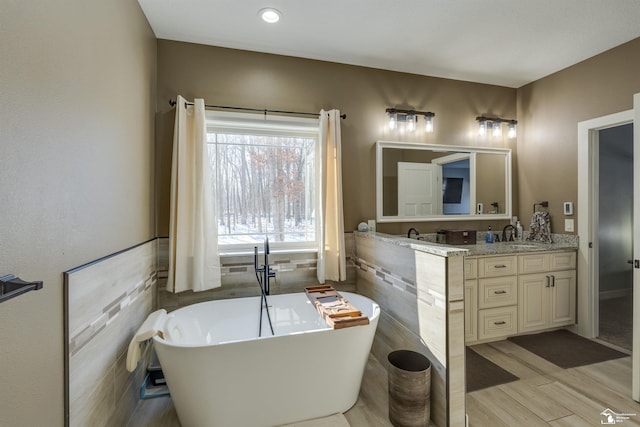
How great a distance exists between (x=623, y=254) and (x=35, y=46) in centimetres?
598

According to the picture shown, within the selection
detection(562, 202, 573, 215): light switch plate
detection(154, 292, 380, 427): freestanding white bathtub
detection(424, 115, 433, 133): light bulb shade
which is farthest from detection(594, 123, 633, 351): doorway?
detection(154, 292, 380, 427): freestanding white bathtub

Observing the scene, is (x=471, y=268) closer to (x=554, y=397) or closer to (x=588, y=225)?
(x=554, y=397)

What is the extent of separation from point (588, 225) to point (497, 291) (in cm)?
112

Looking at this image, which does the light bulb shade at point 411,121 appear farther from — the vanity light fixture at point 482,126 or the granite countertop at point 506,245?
the granite countertop at point 506,245

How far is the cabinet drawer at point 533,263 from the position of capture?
8.84 feet

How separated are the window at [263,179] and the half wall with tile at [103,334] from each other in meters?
0.77

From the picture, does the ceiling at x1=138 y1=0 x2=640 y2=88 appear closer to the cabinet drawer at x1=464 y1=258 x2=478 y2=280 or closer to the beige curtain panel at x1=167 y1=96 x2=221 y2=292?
the beige curtain panel at x1=167 y1=96 x2=221 y2=292

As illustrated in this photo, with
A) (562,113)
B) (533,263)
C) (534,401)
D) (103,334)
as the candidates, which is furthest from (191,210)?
(562,113)

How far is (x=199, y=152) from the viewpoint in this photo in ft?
7.64

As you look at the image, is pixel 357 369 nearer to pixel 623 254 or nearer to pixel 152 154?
pixel 152 154

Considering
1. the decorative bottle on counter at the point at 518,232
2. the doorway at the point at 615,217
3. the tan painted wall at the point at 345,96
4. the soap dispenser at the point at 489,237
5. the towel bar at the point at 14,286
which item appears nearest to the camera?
the towel bar at the point at 14,286

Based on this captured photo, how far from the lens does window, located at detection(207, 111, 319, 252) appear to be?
2.54m

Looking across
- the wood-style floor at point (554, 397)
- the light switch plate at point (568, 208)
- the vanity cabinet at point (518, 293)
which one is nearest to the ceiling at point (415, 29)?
the light switch plate at point (568, 208)

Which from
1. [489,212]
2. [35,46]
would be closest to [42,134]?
[35,46]
